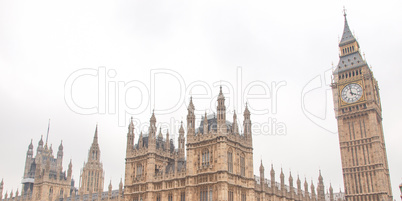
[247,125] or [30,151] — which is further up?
[30,151]

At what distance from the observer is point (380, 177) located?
9506 cm

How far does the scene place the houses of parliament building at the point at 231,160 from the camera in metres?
60.5

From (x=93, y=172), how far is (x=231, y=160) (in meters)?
85.5

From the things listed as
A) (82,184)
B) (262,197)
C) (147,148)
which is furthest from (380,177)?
(82,184)

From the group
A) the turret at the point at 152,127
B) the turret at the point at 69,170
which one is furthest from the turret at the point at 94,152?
the turret at the point at 152,127

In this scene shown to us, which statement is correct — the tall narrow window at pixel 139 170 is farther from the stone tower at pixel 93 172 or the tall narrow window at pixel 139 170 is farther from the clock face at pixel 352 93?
the stone tower at pixel 93 172

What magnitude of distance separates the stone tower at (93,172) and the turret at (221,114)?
82.6 meters

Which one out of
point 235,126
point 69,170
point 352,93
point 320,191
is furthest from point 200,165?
point 69,170

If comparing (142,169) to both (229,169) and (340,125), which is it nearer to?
(229,169)

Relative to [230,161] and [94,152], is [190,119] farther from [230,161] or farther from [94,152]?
[94,152]

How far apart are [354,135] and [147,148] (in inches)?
2357

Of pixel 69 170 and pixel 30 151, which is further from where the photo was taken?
pixel 30 151

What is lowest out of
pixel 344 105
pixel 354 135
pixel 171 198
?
pixel 171 198

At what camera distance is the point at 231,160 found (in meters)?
61.0
